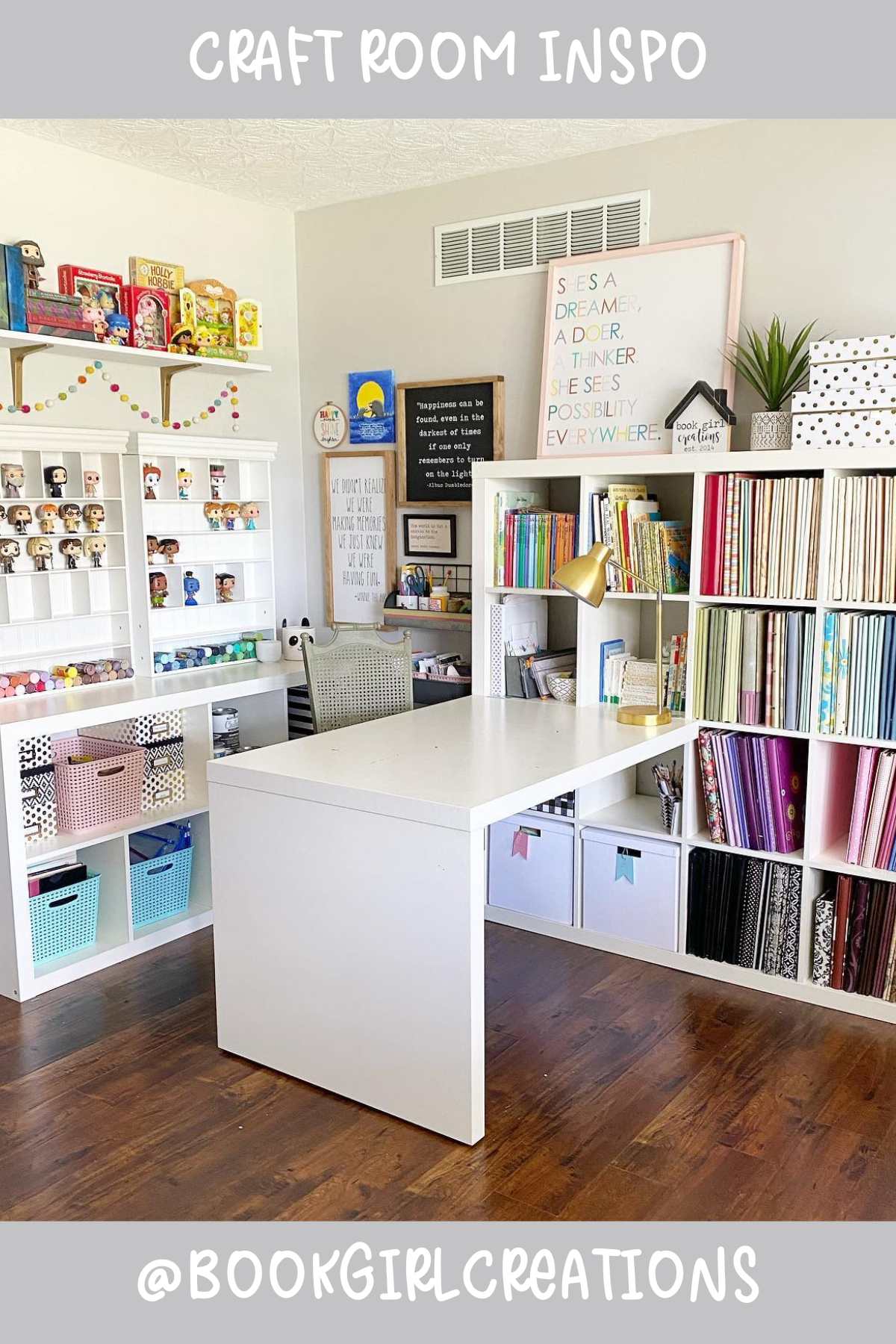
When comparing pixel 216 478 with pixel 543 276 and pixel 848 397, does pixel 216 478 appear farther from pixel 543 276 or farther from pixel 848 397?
pixel 848 397

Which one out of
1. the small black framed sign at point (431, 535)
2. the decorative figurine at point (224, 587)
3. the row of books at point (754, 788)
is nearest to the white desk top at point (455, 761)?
the row of books at point (754, 788)

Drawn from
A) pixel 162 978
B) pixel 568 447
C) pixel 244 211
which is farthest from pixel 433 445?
pixel 162 978

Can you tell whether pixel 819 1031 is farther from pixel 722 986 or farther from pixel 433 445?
pixel 433 445

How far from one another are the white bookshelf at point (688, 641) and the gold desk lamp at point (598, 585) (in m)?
0.11

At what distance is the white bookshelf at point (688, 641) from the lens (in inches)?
123

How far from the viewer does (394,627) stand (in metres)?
4.55

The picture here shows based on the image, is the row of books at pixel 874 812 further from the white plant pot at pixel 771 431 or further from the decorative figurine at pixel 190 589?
the decorative figurine at pixel 190 589

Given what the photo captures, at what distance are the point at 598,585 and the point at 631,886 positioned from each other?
0.98 metres

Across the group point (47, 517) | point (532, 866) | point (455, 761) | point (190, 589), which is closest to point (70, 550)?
point (47, 517)

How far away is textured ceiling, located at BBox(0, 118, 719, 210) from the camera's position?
3590 millimetres

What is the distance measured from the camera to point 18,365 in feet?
12.0

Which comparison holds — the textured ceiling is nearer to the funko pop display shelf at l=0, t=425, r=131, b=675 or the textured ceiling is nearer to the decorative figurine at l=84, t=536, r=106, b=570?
the funko pop display shelf at l=0, t=425, r=131, b=675

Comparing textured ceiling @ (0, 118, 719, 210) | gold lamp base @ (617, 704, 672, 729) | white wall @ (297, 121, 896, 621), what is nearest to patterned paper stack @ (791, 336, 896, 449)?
white wall @ (297, 121, 896, 621)

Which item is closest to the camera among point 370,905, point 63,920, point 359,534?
point 370,905
